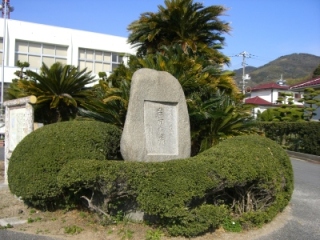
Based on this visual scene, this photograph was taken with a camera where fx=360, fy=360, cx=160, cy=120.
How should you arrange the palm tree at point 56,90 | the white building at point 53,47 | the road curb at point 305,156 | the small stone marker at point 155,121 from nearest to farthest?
the small stone marker at point 155,121, the palm tree at point 56,90, the road curb at point 305,156, the white building at point 53,47

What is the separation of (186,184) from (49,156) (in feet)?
7.20

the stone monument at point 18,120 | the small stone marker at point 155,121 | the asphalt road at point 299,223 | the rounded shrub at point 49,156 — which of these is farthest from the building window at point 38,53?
the asphalt road at point 299,223

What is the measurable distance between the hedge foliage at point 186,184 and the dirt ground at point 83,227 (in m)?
0.20

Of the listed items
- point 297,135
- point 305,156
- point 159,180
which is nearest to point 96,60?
point 297,135

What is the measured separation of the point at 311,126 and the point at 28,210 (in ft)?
46.6

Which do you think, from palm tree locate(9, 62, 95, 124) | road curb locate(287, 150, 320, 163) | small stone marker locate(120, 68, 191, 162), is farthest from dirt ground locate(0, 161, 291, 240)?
road curb locate(287, 150, 320, 163)

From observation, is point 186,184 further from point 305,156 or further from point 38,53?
point 38,53

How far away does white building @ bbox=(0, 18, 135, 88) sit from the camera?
1138 inches

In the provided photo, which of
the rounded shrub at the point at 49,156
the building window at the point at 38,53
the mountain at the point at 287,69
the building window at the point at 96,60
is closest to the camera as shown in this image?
the rounded shrub at the point at 49,156

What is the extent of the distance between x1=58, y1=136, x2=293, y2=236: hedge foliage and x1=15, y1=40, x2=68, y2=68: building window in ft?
87.7

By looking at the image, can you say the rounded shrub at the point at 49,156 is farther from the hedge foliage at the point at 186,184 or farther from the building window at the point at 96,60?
the building window at the point at 96,60

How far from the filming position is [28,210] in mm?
6047

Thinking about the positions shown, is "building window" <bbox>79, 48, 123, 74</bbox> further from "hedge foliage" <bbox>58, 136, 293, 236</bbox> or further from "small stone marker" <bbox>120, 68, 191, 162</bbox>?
"hedge foliage" <bbox>58, 136, 293, 236</bbox>

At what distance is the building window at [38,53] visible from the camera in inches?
1175
